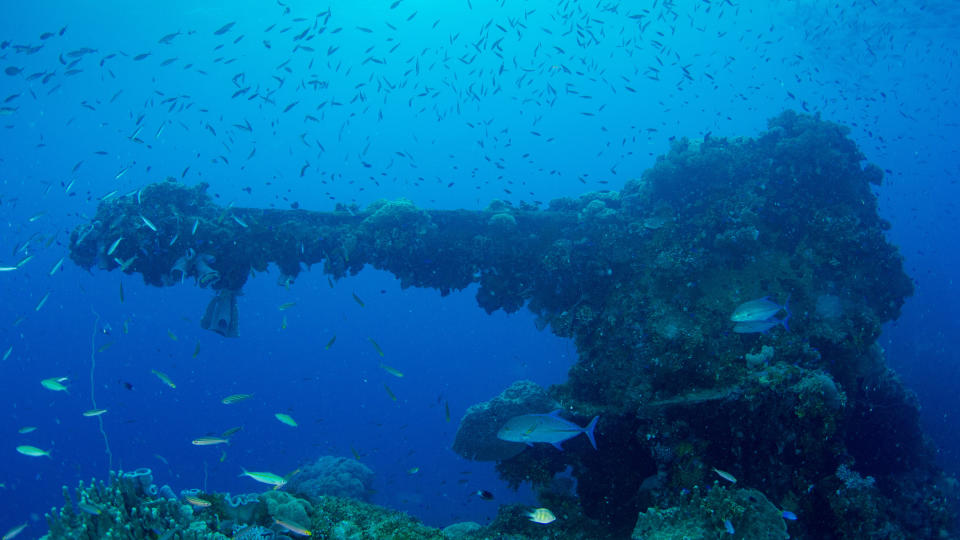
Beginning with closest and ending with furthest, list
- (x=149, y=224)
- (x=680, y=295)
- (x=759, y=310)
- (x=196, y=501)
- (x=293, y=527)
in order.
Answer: (x=293, y=527) → (x=196, y=501) → (x=759, y=310) → (x=149, y=224) → (x=680, y=295)

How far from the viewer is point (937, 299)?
156 feet

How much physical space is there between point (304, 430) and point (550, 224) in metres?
66.5

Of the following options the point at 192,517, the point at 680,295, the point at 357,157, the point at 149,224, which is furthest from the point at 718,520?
the point at 357,157

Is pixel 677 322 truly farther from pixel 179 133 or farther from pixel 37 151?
pixel 179 133

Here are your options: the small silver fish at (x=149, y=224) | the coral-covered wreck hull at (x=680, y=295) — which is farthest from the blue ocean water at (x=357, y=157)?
the coral-covered wreck hull at (x=680, y=295)

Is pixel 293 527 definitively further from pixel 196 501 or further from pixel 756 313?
pixel 756 313

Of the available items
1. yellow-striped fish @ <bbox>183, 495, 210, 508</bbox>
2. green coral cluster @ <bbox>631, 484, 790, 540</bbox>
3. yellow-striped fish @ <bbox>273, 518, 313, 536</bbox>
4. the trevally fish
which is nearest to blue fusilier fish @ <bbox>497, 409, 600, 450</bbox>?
green coral cluster @ <bbox>631, 484, 790, 540</bbox>

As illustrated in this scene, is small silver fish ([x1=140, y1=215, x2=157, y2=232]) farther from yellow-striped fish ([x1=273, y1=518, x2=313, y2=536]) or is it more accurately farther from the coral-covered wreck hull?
yellow-striped fish ([x1=273, y1=518, x2=313, y2=536])

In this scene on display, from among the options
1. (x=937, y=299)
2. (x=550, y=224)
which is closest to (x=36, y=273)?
(x=550, y=224)

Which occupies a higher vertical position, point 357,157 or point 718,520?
point 357,157

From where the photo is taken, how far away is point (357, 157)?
242ft

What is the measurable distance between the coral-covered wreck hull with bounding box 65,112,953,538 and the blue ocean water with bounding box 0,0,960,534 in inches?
158

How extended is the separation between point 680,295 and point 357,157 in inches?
2793

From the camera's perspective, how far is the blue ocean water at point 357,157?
119 ft
